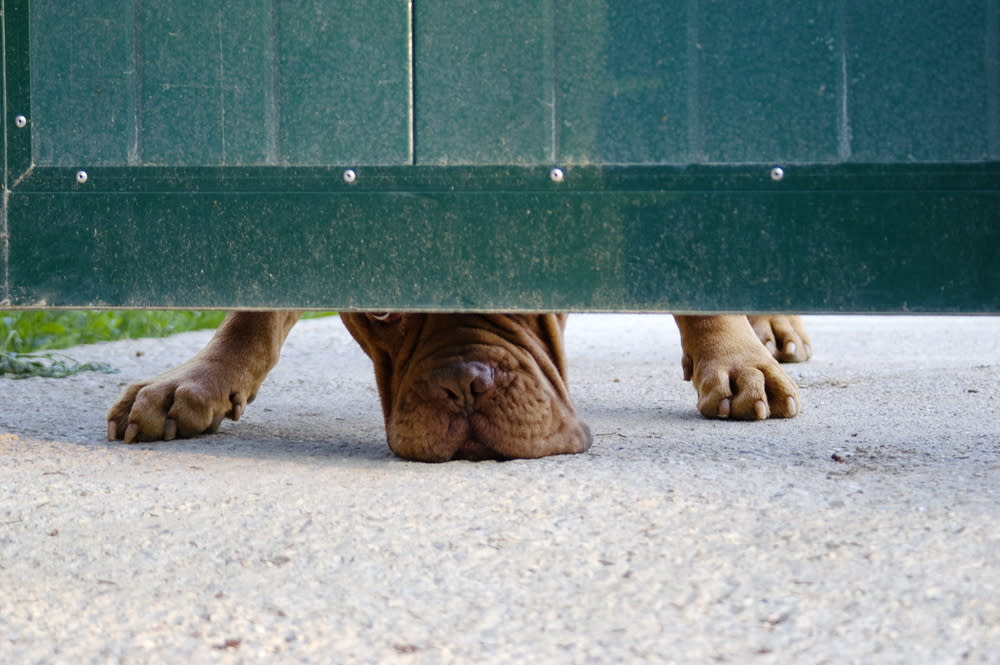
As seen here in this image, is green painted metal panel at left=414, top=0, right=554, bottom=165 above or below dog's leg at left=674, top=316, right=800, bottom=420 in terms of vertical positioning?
above

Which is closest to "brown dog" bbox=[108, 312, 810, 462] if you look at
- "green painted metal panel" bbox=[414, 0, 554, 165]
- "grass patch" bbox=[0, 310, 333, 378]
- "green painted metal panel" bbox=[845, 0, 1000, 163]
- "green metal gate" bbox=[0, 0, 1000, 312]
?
"green metal gate" bbox=[0, 0, 1000, 312]

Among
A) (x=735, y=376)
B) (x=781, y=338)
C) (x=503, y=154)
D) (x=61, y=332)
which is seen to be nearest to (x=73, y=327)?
(x=61, y=332)

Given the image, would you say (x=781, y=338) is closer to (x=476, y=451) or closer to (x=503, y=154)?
(x=476, y=451)

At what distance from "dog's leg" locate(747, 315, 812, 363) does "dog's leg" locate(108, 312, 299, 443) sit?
200cm

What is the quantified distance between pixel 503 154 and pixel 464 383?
436 mm

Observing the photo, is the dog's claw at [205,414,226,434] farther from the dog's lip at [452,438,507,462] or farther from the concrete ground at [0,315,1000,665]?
the dog's lip at [452,438,507,462]

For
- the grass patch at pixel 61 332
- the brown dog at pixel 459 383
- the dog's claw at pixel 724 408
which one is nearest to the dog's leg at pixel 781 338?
the brown dog at pixel 459 383

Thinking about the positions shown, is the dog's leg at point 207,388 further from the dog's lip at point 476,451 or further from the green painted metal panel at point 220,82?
the dog's lip at point 476,451

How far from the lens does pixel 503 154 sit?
7.18 ft

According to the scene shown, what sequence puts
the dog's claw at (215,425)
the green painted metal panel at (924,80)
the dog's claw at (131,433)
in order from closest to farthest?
the green painted metal panel at (924,80)
the dog's claw at (131,433)
the dog's claw at (215,425)

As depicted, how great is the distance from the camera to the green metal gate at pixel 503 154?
2102mm

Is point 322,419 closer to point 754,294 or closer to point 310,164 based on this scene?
point 310,164

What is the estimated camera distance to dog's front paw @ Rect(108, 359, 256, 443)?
109 inches

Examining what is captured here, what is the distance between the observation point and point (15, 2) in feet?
7.66
